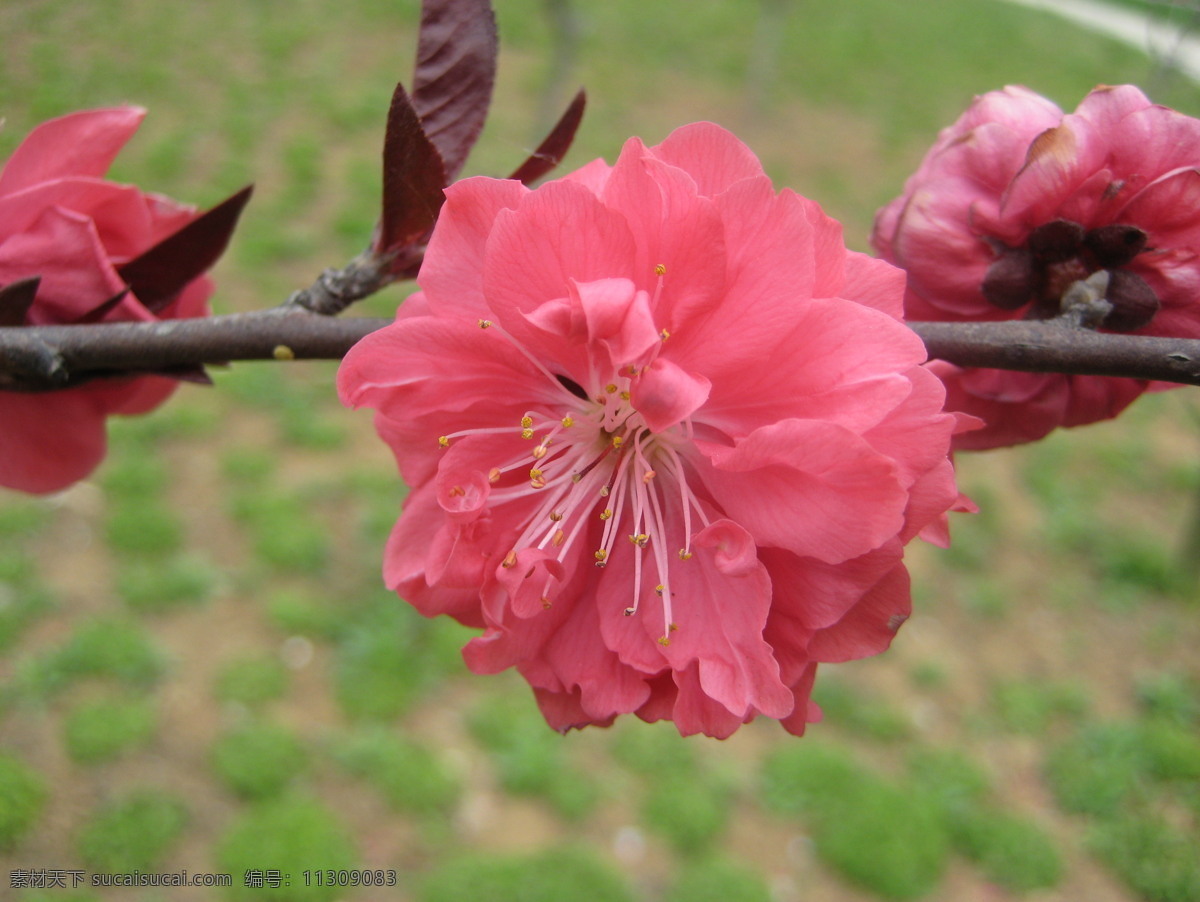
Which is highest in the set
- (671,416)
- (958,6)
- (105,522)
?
(671,416)

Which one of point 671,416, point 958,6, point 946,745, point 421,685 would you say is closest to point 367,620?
point 421,685

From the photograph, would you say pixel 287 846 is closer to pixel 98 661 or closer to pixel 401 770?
pixel 401 770

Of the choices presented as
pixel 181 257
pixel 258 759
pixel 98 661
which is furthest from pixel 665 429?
pixel 98 661

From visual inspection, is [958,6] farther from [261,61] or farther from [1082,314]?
[1082,314]

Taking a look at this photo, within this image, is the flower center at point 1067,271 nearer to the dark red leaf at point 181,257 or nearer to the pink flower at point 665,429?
the pink flower at point 665,429

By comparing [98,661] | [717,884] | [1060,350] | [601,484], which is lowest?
[98,661]

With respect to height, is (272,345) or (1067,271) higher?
(1067,271)

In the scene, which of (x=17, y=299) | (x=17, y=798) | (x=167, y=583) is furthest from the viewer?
(x=167, y=583)

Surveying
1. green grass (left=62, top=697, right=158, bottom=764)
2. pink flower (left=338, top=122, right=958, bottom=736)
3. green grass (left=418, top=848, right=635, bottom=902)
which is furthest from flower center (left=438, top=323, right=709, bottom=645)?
green grass (left=62, top=697, right=158, bottom=764)
